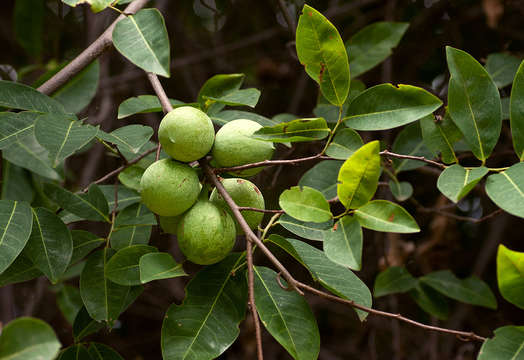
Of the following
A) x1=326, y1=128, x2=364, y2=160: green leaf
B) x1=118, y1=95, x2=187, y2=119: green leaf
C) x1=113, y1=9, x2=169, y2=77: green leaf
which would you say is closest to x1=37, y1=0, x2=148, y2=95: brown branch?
x1=118, y1=95, x2=187, y2=119: green leaf

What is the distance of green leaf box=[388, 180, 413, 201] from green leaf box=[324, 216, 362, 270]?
0.69m

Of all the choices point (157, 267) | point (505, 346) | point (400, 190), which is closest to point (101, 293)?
point (157, 267)

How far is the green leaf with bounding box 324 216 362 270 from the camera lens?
0.75m

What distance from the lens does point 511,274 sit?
0.81 metres

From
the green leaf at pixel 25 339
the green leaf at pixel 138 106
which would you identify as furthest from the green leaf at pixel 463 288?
the green leaf at pixel 25 339

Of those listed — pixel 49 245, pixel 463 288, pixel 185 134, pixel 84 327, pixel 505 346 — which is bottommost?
pixel 463 288

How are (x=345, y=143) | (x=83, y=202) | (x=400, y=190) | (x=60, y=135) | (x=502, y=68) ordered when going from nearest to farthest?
(x=60, y=135) < (x=345, y=143) < (x=83, y=202) < (x=400, y=190) < (x=502, y=68)

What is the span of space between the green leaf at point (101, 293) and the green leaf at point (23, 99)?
35 cm

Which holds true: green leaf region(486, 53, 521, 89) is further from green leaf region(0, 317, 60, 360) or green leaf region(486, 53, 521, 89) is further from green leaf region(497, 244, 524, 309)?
green leaf region(0, 317, 60, 360)

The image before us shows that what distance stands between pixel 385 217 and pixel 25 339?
1.79 ft

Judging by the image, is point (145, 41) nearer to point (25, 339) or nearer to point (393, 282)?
point (25, 339)

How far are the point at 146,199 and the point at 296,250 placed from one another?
0.30m

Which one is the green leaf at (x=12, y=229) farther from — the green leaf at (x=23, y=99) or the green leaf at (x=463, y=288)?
the green leaf at (x=463, y=288)

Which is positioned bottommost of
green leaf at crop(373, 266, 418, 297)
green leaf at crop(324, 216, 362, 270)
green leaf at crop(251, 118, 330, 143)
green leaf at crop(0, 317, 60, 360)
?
green leaf at crop(373, 266, 418, 297)
